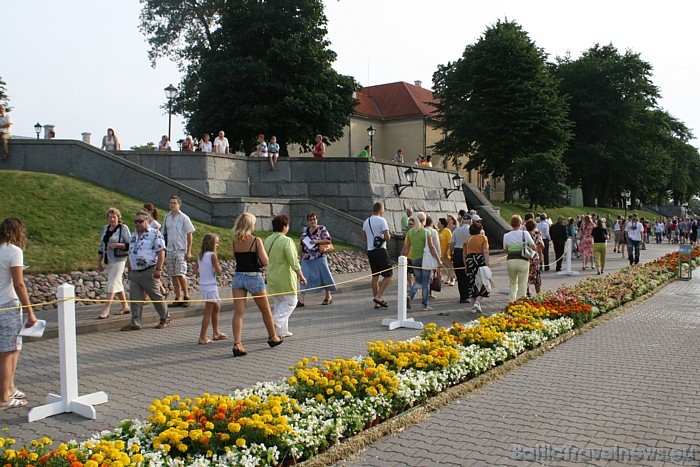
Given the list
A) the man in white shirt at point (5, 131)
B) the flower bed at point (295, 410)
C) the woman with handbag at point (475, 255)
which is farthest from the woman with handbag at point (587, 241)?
the man in white shirt at point (5, 131)

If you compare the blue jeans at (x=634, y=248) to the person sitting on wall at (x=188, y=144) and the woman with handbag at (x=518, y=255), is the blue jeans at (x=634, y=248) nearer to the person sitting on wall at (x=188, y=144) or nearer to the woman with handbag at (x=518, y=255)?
the woman with handbag at (x=518, y=255)

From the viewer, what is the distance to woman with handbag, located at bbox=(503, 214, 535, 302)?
36.4ft

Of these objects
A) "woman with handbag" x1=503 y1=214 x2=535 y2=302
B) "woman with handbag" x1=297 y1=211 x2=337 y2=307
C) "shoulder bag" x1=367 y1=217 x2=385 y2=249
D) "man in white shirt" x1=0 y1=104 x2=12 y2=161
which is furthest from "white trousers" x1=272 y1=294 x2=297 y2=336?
"man in white shirt" x1=0 y1=104 x2=12 y2=161

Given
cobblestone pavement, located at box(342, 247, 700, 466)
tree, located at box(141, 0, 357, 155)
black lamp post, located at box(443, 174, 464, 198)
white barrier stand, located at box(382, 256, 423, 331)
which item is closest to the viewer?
cobblestone pavement, located at box(342, 247, 700, 466)

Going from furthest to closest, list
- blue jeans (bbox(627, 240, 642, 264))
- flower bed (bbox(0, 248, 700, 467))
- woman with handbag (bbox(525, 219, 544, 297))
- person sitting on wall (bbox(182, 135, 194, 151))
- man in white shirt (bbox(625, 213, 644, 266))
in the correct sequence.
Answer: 1. person sitting on wall (bbox(182, 135, 194, 151))
2. blue jeans (bbox(627, 240, 642, 264))
3. man in white shirt (bbox(625, 213, 644, 266))
4. woman with handbag (bbox(525, 219, 544, 297))
5. flower bed (bbox(0, 248, 700, 467))

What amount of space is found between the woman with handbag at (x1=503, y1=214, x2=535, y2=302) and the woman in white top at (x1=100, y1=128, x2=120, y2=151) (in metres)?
14.6

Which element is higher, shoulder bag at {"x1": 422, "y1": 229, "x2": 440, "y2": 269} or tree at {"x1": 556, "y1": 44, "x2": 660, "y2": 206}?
tree at {"x1": 556, "y1": 44, "x2": 660, "y2": 206}

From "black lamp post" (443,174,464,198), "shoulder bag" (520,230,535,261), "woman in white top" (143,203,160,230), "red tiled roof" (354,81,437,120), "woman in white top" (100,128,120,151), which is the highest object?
"red tiled roof" (354,81,437,120)

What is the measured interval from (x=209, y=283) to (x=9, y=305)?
3119 mm

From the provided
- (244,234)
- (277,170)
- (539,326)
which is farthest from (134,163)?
(539,326)

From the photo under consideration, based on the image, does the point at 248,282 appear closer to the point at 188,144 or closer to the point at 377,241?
the point at 377,241

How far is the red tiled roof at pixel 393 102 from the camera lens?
64.0 metres

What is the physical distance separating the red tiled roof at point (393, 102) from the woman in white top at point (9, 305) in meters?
57.3

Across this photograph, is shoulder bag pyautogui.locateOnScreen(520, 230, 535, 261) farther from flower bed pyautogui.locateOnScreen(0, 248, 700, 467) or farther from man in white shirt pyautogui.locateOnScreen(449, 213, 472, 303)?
flower bed pyautogui.locateOnScreen(0, 248, 700, 467)
